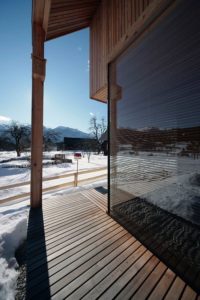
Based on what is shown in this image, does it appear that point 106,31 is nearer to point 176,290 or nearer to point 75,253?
point 75,253

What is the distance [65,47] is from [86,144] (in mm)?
25730

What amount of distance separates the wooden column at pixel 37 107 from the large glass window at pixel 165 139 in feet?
5.60

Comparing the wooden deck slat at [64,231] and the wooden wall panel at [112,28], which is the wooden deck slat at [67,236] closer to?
the wooden deck slat at [64,231]

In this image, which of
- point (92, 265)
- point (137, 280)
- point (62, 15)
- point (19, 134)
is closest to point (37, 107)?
point (62, 15)

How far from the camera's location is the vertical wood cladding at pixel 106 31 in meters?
2.42

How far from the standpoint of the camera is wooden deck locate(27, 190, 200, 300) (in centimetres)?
140

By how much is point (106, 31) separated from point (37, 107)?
2.12 m

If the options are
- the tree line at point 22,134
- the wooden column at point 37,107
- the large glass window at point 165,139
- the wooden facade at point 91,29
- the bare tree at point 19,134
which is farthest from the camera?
the tree line at point 22,134

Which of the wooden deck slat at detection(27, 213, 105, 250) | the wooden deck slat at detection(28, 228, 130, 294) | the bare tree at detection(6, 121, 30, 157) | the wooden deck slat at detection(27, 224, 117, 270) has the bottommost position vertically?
the wooden deck slat at detection(28, 228, 130, 294)

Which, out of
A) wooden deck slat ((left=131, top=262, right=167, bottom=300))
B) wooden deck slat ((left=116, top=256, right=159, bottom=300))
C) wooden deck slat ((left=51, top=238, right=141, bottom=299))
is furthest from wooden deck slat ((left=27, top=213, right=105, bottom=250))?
wooden deck slat ((left=131, top=262, right=167, bottom=300))

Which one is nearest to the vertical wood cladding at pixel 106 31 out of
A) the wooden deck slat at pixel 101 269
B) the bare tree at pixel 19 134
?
the wooden deck slat at pixel 101 269

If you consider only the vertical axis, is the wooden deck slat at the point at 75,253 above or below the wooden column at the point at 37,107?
below

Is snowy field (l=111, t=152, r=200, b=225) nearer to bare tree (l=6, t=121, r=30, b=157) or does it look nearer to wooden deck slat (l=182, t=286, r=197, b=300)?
wooden deck slat (l=182, t=286, r=197, b=300)

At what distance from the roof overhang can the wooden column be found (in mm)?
283
